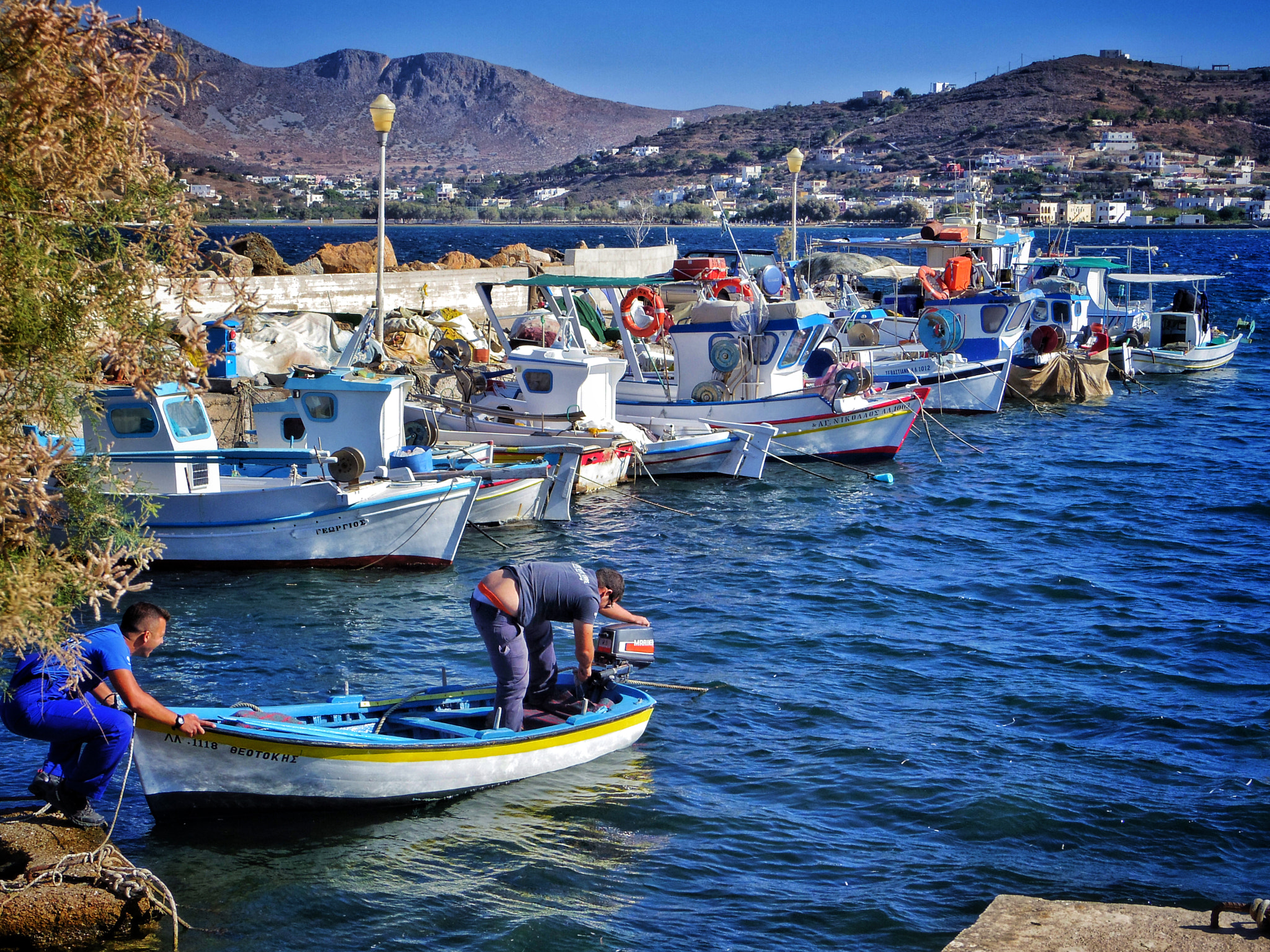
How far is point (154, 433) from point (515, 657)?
7563mm

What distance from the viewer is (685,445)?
A: 68.5 feet

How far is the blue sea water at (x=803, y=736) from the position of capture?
7598mm

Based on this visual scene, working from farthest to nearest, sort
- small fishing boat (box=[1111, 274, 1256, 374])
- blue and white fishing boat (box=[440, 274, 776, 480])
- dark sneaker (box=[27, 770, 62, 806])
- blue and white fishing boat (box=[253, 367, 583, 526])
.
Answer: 1. small fishing boat (box=[1111, 274, 1256, 374])
2. blue and white fishing boat (box=[440, 274, 776, 480])
3. blue and white fishing boat (box=[253, 367, 583, 526])
4. dark sneaker (box=[27, 770, 62, 806])

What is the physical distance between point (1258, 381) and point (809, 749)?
3088cm

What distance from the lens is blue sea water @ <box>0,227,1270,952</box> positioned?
7.60 m

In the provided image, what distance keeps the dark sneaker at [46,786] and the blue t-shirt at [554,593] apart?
3.01 metres

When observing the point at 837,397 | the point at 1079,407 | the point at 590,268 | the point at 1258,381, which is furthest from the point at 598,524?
the point at 1258,381

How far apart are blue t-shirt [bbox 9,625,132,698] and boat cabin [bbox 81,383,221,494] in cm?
712

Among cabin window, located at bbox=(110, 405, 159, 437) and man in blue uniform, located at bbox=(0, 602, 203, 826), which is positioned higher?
cabin window, located at bbox=(110, 405, 159, 437)

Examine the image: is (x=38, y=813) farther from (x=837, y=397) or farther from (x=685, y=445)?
(x=837, y=397)

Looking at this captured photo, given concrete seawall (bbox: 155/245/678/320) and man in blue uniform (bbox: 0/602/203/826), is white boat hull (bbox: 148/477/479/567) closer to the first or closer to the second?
man in blue uniform (bbox: 0/602/203/826)

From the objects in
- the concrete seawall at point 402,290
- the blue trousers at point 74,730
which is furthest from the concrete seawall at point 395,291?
the blue trousers at point 74,730

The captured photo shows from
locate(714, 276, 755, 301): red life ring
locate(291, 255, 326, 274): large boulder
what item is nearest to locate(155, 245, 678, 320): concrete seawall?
locate(291, 255, 326, 274): large boulder

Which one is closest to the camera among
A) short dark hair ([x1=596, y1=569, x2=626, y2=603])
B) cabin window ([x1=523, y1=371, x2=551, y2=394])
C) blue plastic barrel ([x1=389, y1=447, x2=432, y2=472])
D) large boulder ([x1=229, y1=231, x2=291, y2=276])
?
short dark hair ([x1=596, y1=569, x2=626, y2=603])
